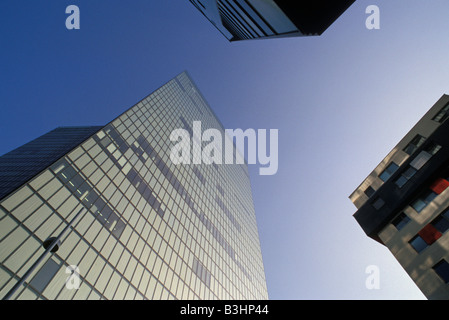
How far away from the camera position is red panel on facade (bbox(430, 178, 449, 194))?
19030 millimetres

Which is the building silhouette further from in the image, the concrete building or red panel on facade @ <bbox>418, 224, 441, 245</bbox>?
red panel on facade @ <bbox>418, 224, 441, 245</bbox>

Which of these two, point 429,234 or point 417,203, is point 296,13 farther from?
point 417,203

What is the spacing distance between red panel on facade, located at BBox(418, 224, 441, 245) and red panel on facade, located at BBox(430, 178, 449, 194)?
3252mm

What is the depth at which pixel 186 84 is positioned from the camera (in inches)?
3049

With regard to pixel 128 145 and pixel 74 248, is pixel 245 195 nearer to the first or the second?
pixel 128 145

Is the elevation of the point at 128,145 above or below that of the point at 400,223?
above

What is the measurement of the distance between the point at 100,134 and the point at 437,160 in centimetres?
3536

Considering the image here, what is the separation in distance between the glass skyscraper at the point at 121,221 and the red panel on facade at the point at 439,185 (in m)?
27.0

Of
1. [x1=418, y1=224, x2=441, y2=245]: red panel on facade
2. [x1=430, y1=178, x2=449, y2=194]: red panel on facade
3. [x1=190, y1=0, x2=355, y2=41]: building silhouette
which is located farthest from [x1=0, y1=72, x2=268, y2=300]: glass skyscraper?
[x1=430, y1=178, x2=449, y2=194]: red panel on facade

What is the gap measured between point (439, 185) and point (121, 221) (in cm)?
3043

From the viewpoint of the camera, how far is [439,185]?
19.5 metres

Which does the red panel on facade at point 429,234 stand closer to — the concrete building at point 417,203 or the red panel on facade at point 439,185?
the concrete building at point 417,203

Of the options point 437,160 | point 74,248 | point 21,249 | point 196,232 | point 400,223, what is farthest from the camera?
point 196,232
